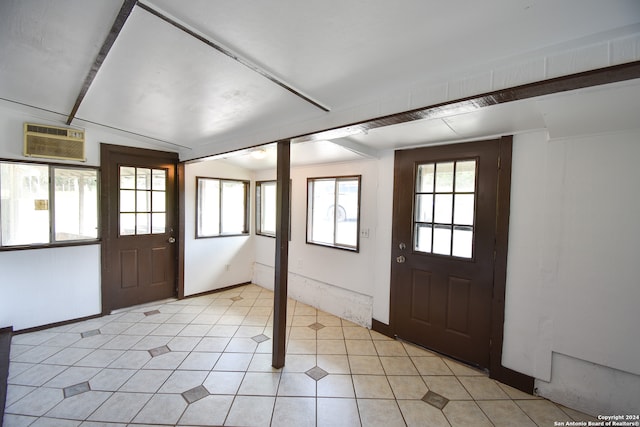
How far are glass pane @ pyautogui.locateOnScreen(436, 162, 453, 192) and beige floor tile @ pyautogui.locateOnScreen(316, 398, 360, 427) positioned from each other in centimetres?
203

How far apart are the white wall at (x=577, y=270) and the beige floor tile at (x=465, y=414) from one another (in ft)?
1.84

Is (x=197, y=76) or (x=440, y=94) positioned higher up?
(x=197, y=76)


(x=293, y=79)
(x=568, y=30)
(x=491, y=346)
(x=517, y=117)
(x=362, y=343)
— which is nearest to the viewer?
(x=568, y=30)

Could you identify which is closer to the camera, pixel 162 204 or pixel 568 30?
pixel 568 30

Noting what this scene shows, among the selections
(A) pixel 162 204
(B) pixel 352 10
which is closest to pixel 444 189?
(B) pixel 352 10

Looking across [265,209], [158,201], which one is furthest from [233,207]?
[158,201]

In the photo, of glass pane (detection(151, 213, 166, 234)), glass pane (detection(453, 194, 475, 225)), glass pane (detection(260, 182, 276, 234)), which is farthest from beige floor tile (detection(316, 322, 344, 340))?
glass pane (detection(151, 213, 166, 234))

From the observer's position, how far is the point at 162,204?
3959 millimetres

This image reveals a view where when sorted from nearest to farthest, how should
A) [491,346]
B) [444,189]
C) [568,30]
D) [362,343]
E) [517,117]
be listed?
[568,30]
[517,117]
[491,346]
[444,189]
[362,343]

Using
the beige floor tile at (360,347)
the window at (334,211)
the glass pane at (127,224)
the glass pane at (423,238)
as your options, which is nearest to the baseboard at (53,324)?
the glass pane at (127,224)

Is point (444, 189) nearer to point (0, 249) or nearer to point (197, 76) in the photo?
point (197, 76)

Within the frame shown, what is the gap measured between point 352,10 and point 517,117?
1519mm

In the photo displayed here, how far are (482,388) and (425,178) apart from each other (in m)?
1.91

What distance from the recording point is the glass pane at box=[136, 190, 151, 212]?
3.71m
